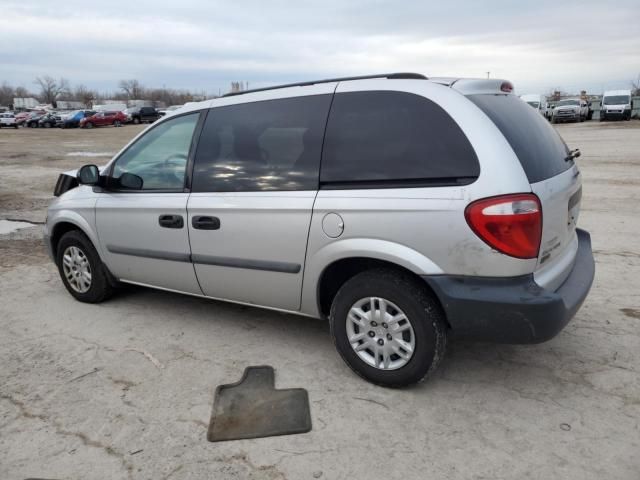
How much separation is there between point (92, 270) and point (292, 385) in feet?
7.64

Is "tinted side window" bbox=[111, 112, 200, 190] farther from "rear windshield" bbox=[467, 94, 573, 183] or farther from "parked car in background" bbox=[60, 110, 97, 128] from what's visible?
"parked car in background" bbox=[60, 110, 97, 128]

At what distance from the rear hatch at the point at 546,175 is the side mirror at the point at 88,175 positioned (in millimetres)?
2981

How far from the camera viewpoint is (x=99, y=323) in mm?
4199

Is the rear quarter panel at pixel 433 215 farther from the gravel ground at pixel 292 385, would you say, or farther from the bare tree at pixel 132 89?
the bare tree at pixel 132 89

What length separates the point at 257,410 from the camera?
2939 mm

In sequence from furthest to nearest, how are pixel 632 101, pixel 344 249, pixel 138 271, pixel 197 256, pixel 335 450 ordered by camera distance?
pixel 632 101 < pixel 138 271 < pixel 197 256 < pixel 344 249 < pixel 335 450

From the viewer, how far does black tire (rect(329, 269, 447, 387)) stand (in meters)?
2.85

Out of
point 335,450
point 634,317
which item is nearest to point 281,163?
point 335,450

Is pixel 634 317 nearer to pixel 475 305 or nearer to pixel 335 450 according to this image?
pixel 475 305

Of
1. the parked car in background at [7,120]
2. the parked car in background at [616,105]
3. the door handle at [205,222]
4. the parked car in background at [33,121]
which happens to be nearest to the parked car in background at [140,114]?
the parked car in background at [33,121]

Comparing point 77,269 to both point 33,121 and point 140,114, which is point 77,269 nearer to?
point 140,114

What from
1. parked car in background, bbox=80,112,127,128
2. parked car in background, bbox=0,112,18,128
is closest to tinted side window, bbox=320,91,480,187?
parked car in background, bbox=80,112,127,128

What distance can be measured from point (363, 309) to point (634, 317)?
233 centimetres

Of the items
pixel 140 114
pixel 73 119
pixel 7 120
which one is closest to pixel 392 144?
pixel 73 119
